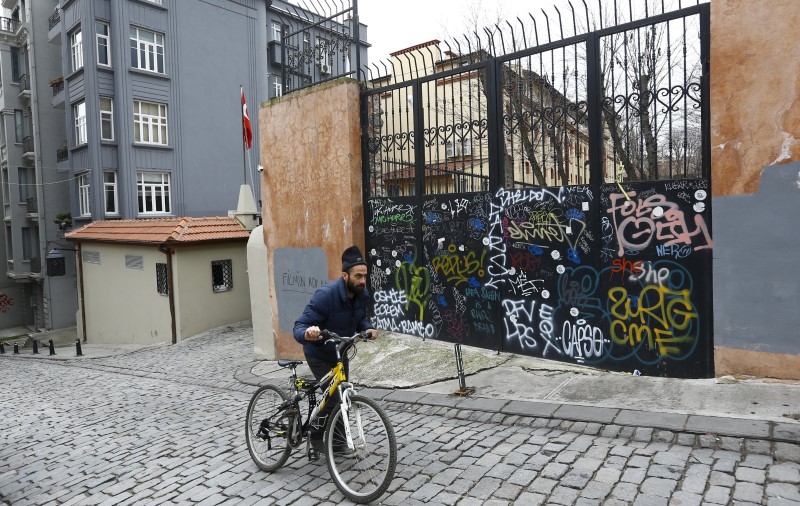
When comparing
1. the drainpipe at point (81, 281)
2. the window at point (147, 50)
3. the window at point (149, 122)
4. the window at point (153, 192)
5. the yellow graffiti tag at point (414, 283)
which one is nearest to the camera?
the yellow graffiti tag at point (414, 283)

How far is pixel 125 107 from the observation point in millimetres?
21906

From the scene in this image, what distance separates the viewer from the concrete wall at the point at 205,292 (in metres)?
16.9

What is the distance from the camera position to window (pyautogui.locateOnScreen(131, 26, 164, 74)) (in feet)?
73.3

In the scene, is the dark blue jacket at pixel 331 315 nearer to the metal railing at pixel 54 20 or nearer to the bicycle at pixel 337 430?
the bicycle at pixel 337 430

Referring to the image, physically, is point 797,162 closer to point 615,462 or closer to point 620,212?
point 620,212

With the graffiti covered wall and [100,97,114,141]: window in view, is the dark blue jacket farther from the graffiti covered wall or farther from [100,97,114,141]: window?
[100,97,114,141]: window

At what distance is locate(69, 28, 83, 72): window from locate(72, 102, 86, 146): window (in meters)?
1.54

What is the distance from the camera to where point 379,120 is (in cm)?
923

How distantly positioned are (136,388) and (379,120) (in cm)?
611

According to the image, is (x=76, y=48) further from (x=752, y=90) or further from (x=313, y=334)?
(x=752, y=90)

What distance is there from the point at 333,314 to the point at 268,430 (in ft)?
3.77

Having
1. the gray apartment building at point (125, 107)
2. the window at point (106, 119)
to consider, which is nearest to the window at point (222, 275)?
the gray apartment building at point (125, 107)

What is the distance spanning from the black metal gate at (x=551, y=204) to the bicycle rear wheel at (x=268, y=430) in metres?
3.70

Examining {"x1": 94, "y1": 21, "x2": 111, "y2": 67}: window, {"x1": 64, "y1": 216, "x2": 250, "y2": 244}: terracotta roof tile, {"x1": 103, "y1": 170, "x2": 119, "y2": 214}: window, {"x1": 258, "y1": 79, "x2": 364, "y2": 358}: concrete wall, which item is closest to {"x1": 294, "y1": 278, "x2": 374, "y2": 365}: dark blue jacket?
{"x1": 258, "y1": 79, "x2": 364, "y2": 358}: concrete wall
